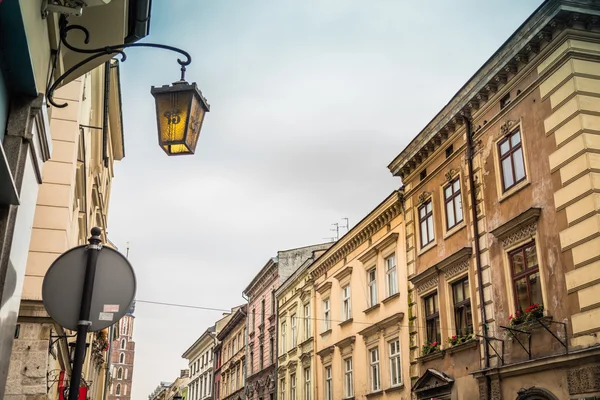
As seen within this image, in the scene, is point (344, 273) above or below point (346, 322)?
above

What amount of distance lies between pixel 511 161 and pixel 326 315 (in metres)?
14.8

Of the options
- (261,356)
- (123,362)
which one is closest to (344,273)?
(261,356)

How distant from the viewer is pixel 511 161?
16016mm

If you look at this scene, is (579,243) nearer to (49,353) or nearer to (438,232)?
(438,232)

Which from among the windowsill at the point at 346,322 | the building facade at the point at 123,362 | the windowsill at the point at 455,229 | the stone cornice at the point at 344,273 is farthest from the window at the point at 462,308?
the building facade at the point at 123,362

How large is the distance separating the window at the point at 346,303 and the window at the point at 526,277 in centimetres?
1163

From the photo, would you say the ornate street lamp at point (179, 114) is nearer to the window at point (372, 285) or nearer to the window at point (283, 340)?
the window at point (372, 285)

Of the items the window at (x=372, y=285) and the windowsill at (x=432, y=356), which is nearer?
the windowsill at (x=432, y=356)

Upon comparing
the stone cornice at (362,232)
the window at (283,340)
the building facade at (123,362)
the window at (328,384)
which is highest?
the building facade at (123,362)

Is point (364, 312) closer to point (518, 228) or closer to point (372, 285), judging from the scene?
point (372, 285)

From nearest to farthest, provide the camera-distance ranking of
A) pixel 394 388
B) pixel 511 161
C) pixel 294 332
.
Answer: pixel 511 161 → pixel 394 388 → pixel 294 332

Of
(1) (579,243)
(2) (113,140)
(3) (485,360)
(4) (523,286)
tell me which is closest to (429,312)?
(3) (485,360)

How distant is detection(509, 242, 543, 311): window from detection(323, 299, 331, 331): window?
13827mm

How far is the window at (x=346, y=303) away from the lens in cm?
2641
